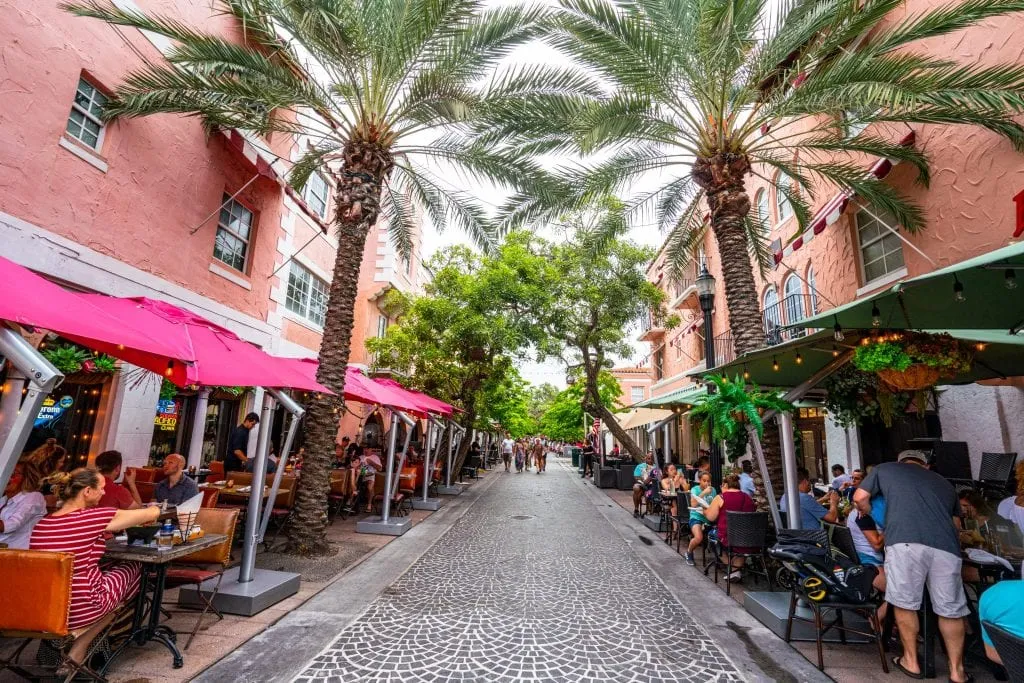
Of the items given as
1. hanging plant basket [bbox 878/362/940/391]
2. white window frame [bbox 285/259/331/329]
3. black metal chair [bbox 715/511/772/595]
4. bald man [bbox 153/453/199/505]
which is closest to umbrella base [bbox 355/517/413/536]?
bald man [bbox 153/453/199/505]

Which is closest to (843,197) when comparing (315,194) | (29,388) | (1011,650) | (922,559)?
(922,559)

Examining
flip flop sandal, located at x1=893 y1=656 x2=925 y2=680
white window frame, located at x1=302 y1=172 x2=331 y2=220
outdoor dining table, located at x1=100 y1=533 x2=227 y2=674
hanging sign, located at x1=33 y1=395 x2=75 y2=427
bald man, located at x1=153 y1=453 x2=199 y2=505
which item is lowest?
flip flop sandal, located at x1=893 y1=656 x2=925 y2=680

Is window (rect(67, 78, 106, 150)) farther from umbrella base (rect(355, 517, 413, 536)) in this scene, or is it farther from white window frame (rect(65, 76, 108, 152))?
umbrella base (rect(355, 517, 413, 536))

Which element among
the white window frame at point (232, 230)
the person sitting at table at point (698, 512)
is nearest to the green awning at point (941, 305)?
the person sitting at table at point (698, 512)

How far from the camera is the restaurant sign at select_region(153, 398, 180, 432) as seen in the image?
903 cm

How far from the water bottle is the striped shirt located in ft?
1.08

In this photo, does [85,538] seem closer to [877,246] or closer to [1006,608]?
[1006,608]

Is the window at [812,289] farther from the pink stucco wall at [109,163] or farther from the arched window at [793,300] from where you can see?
the pink stucco wall at [109,163]

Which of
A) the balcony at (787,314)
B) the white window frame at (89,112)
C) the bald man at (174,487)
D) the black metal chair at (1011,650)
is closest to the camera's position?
the black metal chair at (1011,650)

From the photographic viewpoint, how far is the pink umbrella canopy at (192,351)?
4.21m

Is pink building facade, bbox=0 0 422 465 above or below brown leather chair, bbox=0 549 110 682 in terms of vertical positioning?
Result: above

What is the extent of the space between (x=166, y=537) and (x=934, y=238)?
11800mm

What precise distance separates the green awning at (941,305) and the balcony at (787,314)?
8.42 m

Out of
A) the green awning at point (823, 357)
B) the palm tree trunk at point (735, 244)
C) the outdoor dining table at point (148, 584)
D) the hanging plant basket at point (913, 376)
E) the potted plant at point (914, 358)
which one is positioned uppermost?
the palm tree trunk at point (735, 244)
